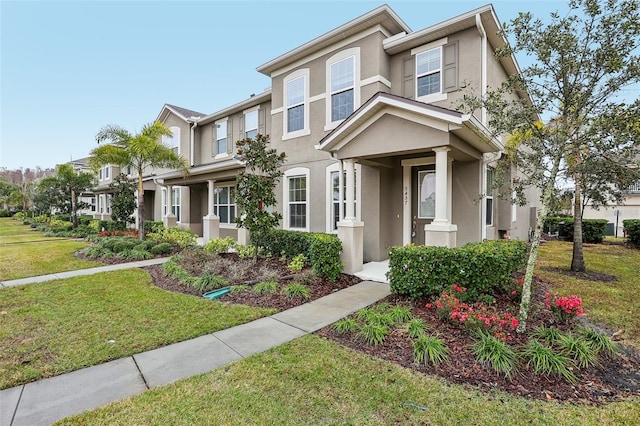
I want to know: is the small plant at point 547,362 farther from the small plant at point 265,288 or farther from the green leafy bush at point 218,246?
the green leafy bush at point 218,246

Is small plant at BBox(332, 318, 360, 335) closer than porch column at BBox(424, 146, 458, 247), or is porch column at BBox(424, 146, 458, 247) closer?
small plant at BBox(332, 318, 360, 335)

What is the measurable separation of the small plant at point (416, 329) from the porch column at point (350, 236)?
375 centimetres

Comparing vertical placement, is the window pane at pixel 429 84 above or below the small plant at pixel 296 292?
above

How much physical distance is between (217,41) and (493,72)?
14.0 meters

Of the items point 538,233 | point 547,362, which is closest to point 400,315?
point 547,362

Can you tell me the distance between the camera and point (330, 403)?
2.91 m

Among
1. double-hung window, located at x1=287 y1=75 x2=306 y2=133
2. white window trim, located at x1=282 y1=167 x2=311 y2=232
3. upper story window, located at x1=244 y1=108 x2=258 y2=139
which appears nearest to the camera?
white window trim, located at x1=282 y1=167 x2=311 y2=232

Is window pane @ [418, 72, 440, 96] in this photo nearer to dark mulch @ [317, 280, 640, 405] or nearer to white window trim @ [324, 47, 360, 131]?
white window trim @ [324, 47, 360, 131]

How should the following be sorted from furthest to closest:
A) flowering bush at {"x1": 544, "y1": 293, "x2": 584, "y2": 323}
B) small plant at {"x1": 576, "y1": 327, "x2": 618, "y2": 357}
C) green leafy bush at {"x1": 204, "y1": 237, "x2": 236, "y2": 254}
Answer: green leafy bush at {"x1": 204, "y1": 237, "x2": 236, "y2": 254} < flowering bush at {"x1": 544, "y1": 293, "x2": 584, "y2": 323} < small plant at {"x1": 576, "y1": 327, "x2": 618, "y2": 357}

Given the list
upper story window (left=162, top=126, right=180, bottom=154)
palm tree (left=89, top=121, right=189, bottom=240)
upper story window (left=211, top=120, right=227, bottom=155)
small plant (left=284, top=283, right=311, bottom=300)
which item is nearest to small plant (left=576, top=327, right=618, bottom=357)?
small plant (left=284, top=283, right=311, bottom=300)

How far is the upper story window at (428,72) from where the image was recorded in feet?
28.6

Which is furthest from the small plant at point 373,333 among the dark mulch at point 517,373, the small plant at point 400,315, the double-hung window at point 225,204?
the double-hung window at point 225,204

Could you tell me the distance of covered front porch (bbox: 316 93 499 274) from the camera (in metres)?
6.73

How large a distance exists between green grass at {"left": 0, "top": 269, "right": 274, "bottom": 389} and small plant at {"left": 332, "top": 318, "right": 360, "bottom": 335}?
1414 mm
